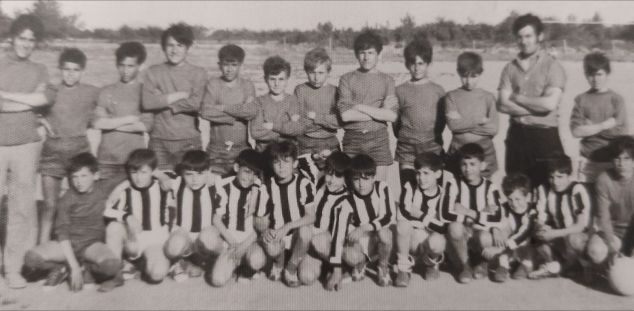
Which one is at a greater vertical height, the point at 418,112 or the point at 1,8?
the point at 1,8

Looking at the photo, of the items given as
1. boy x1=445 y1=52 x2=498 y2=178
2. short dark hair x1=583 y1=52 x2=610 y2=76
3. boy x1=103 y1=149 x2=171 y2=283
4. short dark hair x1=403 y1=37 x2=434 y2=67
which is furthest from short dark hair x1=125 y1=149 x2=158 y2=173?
short dark hair x1=583 y1=52 x2=610 y2=76

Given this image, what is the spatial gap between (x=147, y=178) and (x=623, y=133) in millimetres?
3232

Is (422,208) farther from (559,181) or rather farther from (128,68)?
(128,68)

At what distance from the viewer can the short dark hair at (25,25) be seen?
11.8 feet

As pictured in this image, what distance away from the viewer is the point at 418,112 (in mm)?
3912

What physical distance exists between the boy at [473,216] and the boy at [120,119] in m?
2.18

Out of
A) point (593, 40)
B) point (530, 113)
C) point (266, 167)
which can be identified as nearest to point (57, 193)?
point (266, 167)

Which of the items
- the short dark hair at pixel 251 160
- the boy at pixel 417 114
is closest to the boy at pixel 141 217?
the short dark hair at pixel 251 160

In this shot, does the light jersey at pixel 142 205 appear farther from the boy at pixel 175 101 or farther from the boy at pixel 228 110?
the boy at pixel 228 110

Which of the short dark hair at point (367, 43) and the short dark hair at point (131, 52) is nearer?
the short dark hair at point (131, 52)

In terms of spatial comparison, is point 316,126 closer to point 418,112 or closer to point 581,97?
point 418,112

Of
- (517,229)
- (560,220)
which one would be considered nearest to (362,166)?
(517,229)

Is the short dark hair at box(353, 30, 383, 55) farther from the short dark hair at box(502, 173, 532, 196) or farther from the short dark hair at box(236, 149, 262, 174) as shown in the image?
the short dark hair at box(502, 173, 532, 196)

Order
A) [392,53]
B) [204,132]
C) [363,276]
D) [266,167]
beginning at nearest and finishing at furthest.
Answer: [363,276] < [266,167] < [392,53] < [204,132]
